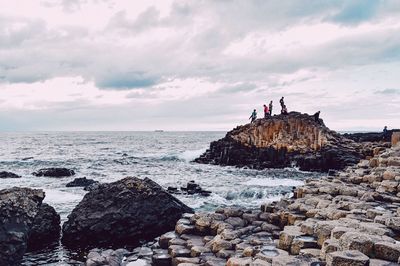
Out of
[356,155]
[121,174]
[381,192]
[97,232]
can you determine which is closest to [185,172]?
[121,174]

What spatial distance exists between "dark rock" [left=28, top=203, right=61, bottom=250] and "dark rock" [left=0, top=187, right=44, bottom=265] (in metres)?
1.53

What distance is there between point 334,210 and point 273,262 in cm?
320

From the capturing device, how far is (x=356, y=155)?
37031mm

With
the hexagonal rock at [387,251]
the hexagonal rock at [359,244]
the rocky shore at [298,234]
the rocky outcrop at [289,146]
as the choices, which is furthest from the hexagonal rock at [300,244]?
the rocky outcrop at [289,146]

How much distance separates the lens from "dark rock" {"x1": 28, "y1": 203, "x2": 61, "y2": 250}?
1302 centimetres

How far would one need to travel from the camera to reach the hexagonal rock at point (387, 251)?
5.83 meters

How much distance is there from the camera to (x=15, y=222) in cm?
A: 1088

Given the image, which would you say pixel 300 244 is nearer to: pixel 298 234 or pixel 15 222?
pixel 298 234

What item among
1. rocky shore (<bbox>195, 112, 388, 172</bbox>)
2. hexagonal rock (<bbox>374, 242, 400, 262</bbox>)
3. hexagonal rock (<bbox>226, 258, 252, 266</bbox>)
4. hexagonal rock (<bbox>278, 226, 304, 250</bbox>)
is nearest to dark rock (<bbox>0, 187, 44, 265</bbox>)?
hexagonal rock (<bbox>226, 258, 252, 266</bbox>)

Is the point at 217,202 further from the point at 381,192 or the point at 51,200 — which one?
the point at 381,192

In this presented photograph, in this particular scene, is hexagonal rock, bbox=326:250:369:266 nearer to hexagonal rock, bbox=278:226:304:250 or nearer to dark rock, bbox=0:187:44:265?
hexagonal rock, bbox=278:226:304:250

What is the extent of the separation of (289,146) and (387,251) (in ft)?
115

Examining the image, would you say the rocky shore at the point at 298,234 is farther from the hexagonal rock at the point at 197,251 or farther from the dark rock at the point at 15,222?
the dark rock at the point at 15,222

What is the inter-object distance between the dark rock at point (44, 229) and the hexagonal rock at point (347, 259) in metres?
10.4
